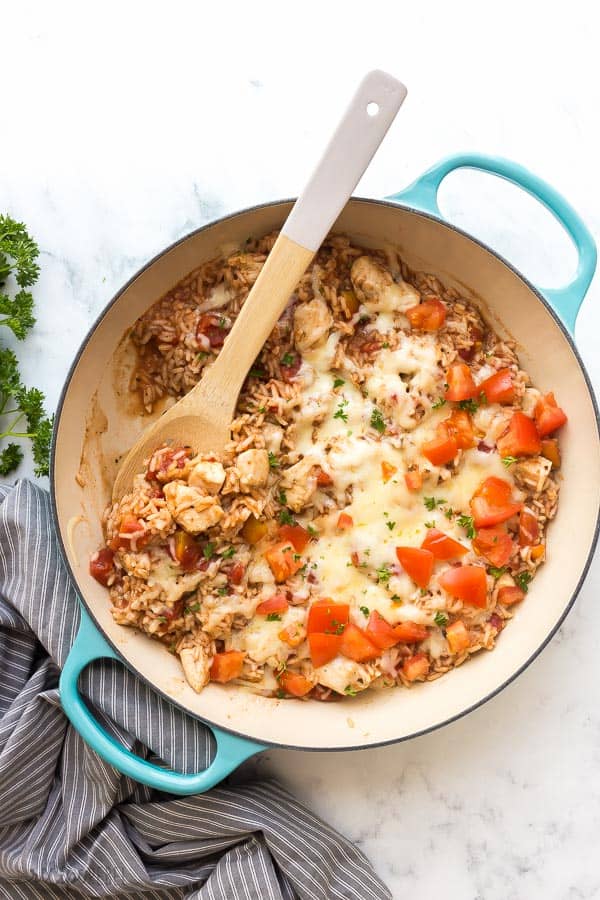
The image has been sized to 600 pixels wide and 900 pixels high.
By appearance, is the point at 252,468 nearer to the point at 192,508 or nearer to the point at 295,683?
the point at 192,508

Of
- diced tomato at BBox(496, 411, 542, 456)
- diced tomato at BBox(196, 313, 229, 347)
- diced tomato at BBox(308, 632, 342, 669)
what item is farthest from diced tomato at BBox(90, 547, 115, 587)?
diced tomato at BBox(496, 411, 542, 456)

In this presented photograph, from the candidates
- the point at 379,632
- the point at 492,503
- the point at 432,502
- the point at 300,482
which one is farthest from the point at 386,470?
the point at 379,632

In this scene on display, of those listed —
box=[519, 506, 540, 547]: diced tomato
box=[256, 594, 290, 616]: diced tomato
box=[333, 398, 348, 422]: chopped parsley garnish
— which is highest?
box=[333, 398, 348, 422]: chopped parsley garnish

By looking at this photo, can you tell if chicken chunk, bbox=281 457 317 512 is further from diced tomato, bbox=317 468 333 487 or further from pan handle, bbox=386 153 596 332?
pan handle, bbox=386 153 596 332

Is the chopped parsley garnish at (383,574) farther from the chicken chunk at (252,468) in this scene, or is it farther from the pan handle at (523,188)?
the pan handle at (523,188)

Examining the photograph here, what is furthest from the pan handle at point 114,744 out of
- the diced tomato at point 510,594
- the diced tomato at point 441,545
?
the diced tomato at point 510,594

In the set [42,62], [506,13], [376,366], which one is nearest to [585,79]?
[506,13]
